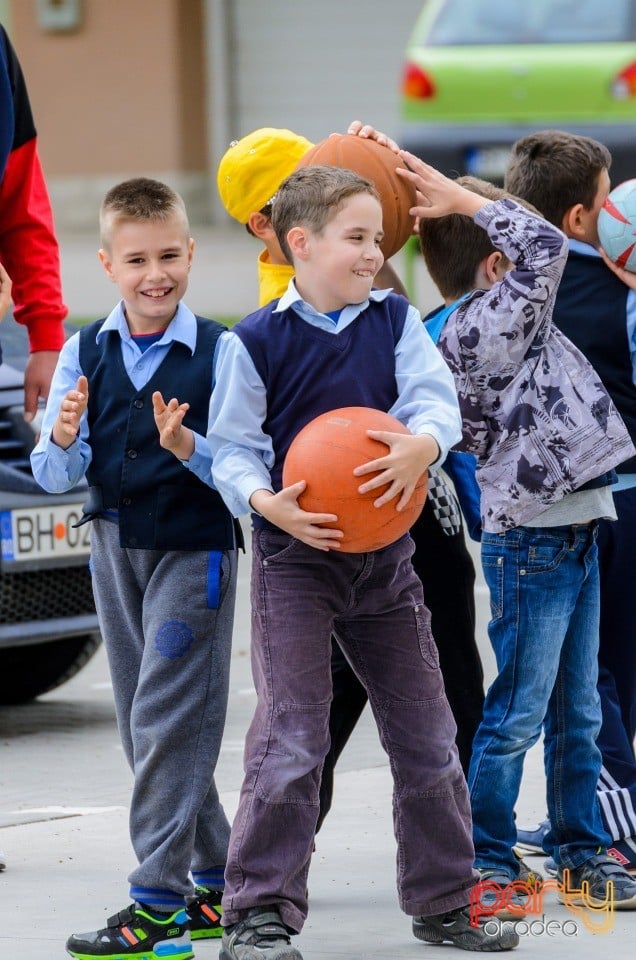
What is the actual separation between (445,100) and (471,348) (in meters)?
9.94

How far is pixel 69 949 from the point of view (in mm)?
4141

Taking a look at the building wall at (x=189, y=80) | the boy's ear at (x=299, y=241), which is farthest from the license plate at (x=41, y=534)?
the building wall at (x=189, y=80)

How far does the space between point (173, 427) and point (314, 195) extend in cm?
58

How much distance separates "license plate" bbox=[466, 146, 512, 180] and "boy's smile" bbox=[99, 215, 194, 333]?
31.5 ft

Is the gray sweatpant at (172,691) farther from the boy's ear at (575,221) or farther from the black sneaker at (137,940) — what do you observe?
the boy's ear at (575,221)

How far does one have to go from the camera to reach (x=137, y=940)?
13.4 ft

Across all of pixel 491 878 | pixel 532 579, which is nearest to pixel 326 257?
pixel 532 579

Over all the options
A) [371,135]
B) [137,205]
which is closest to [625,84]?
[371,135]

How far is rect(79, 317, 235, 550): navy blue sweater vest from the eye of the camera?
4.14 meters

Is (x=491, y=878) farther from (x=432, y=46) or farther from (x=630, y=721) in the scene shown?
(x=432, y=46)

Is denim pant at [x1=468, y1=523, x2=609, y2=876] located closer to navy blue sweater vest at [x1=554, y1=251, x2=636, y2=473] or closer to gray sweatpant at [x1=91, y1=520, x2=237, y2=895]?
navy blue sweater vest at [x1=554, y1=251, x2=636, y2=473]

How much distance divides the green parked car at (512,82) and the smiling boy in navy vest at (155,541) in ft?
31.6

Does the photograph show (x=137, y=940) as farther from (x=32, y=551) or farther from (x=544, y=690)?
(x=32, y=551)

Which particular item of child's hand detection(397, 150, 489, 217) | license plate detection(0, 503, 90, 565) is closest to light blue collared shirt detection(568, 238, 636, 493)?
child's hand detection(397, 150, 489, 217)
